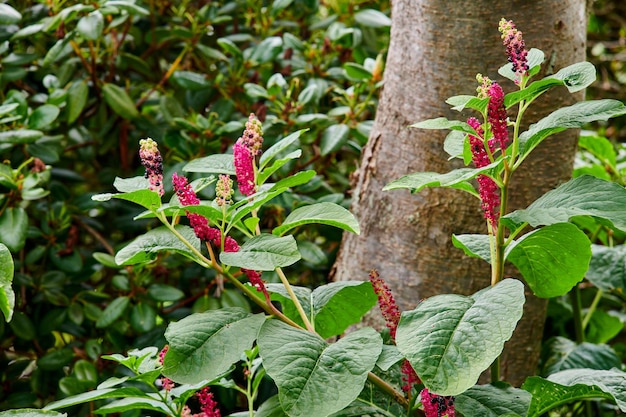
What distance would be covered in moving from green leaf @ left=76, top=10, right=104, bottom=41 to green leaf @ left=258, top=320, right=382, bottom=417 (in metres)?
0.88

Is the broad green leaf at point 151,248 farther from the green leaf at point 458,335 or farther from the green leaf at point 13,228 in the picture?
the green leaf at point 13,228

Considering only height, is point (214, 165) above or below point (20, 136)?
above

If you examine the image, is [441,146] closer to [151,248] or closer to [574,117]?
[574,117]

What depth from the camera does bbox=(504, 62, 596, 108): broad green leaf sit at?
74cm

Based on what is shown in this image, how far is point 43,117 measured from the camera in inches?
55.1

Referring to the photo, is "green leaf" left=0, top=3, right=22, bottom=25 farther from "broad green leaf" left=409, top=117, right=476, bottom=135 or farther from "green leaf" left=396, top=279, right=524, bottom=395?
"green leaf" left=396, top=279, right=524, bottom=395

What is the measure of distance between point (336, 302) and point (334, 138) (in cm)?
60

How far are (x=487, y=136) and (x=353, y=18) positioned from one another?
1119mm

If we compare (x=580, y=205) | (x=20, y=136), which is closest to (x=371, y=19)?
(x=20, y=136)

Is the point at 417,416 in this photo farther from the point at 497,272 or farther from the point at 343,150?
the point at 343,150

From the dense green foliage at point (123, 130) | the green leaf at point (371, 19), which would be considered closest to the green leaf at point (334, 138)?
the dense green foliage at point (123, 130)

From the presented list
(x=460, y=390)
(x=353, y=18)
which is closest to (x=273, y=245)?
(x=460, y=390)

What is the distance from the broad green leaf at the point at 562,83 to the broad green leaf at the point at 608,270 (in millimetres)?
678

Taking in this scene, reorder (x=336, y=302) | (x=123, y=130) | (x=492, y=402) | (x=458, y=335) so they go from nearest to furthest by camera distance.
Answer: (x=458, y=335)
(x=492, y=402)
(x=336, y=302)
(x=123, y=130)
